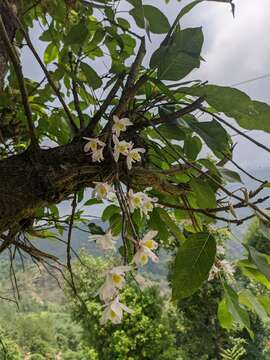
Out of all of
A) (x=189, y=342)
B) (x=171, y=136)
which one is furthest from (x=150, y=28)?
(x=189, y=342)

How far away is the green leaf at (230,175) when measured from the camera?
0.49m

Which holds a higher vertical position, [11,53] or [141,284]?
[11,53]

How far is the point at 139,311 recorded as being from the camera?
516 centimetres

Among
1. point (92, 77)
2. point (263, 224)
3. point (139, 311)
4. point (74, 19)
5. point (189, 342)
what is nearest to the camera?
point (263, 224)

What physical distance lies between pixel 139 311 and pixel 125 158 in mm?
4894

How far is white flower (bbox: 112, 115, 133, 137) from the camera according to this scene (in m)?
0.49

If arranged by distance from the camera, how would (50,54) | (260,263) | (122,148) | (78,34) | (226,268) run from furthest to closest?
(50,54) < (226,268) < (78,34) < (122,148) < (260,263)

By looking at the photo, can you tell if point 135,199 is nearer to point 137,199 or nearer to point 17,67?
point 137,199

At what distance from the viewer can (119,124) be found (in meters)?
0.50

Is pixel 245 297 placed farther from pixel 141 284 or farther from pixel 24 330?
pixel 24 330

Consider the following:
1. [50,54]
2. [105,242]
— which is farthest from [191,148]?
[50,54]

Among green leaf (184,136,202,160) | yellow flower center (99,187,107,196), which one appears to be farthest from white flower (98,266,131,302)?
green leaf (184,136,202,160)

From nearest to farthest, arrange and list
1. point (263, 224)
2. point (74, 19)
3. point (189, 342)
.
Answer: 1. point (263, 224)
2. point (74, 19)
3. point (189, 342)

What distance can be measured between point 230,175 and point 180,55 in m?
0.15
